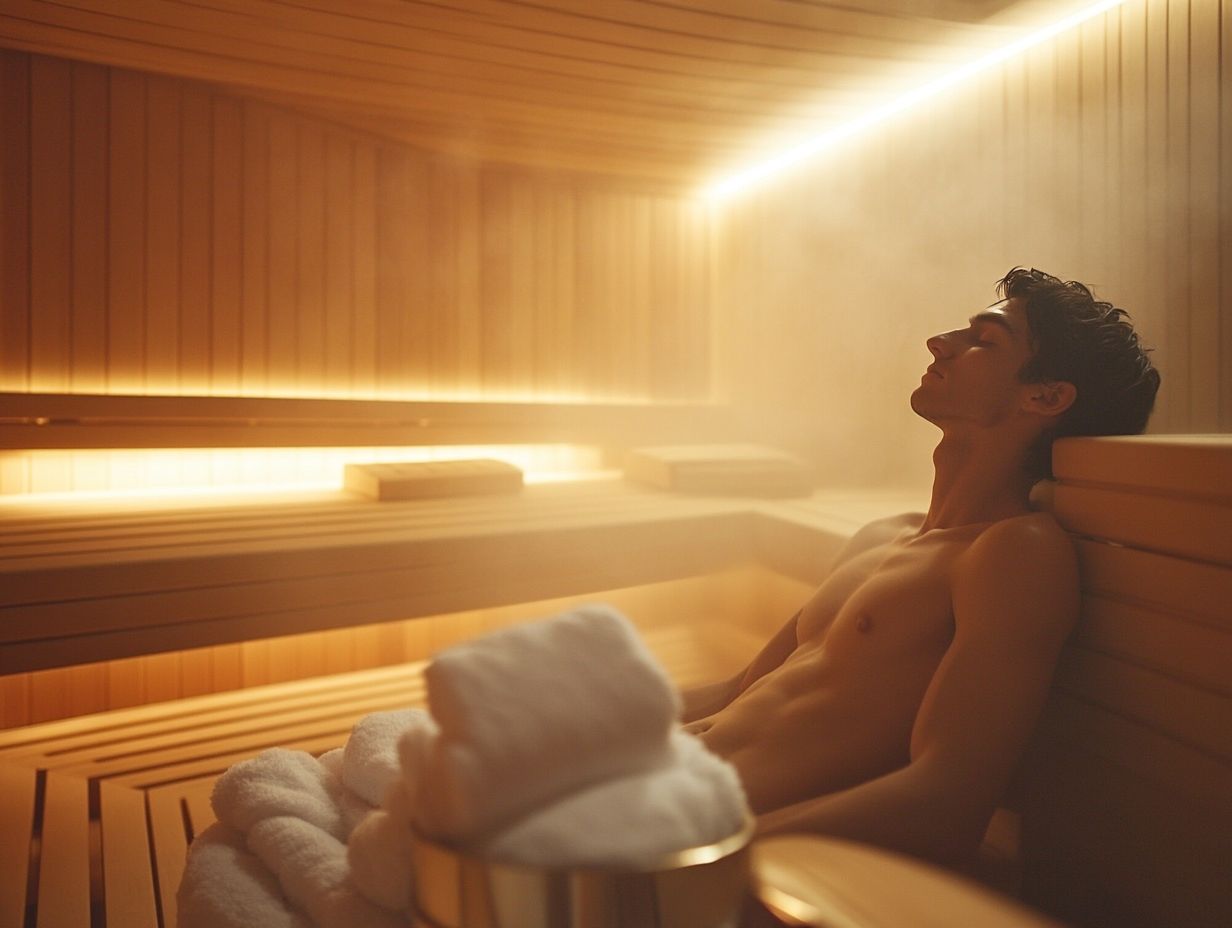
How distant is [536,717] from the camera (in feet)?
1.95

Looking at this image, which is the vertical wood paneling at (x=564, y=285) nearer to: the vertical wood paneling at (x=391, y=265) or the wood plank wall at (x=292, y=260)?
the wood plank wall at (x=292, y=260)

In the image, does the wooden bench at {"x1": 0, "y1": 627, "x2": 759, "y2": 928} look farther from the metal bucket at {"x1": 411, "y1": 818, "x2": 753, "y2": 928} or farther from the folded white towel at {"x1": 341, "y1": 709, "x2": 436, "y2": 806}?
the metal bucket at {"x1": 411, "y1": 818, "x2": 753, "y2": 928}

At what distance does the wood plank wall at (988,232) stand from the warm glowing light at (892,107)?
3 centimetres

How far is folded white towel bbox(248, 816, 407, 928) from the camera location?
0.86 m

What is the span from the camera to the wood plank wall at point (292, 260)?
2.83 meters

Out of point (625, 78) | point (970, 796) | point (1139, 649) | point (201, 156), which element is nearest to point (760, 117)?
point (625, 78)

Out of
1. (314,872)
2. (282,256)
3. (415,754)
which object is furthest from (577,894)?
(282,256)

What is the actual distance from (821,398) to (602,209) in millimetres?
1294

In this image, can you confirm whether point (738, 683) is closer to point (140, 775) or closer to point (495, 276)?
point (140, 775)

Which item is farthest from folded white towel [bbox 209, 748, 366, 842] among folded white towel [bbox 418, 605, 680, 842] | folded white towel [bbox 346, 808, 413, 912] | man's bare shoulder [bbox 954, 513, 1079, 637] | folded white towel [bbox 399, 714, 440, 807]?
man's bare shoulder [bbox 954, 513, 1079, 637]

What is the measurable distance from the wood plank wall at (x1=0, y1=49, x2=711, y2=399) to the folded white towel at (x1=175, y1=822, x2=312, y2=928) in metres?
2.37

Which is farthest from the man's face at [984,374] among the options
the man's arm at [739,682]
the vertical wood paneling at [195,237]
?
the vertical wood paneling at [195,237]

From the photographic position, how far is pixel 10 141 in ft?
9.06

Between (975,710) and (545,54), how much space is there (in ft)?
7.25
